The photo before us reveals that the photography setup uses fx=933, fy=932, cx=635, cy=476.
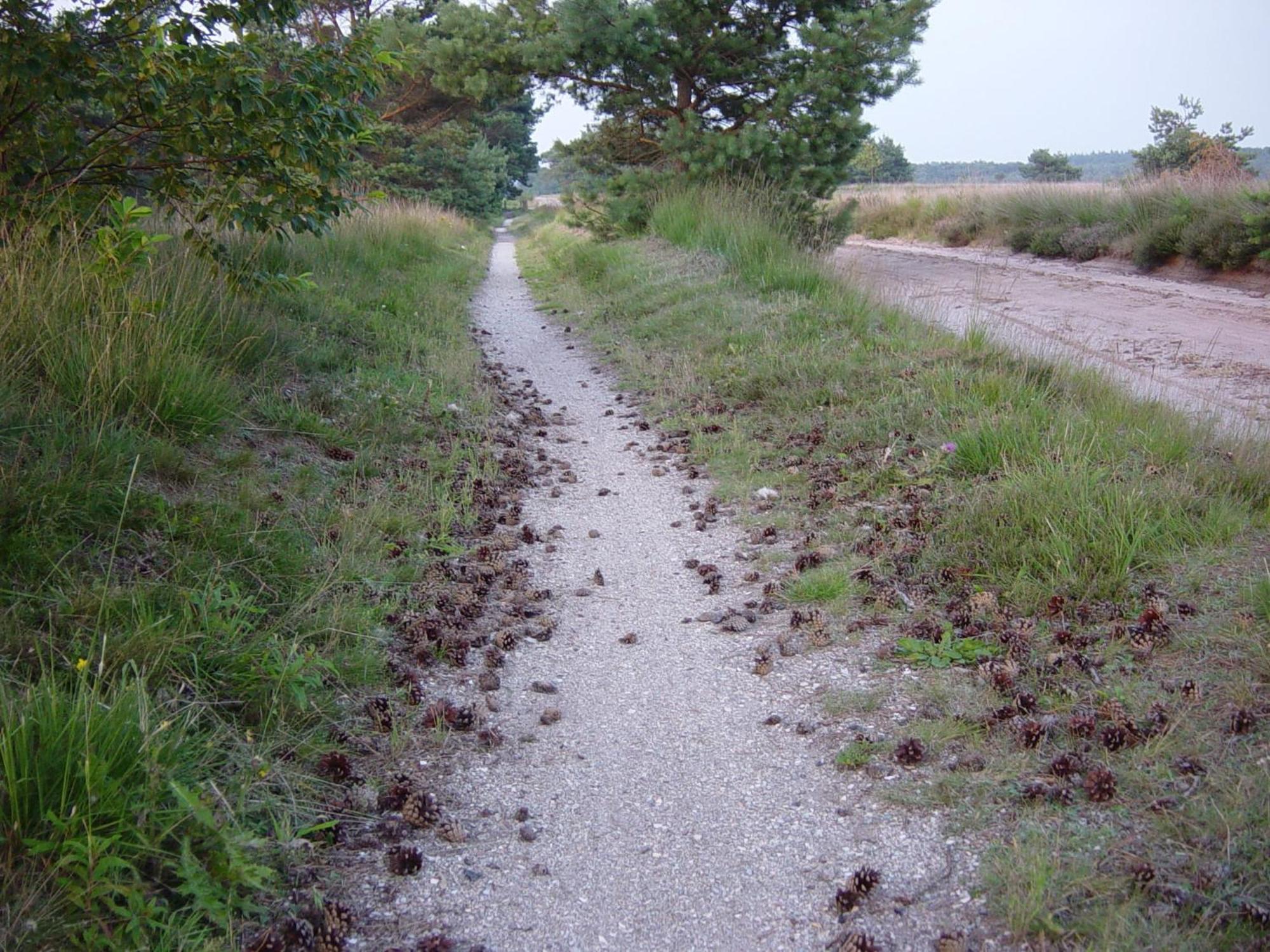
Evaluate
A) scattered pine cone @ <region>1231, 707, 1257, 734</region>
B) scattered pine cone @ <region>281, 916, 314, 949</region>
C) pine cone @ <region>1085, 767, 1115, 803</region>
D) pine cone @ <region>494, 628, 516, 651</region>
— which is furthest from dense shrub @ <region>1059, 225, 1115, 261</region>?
scattered pine cone @ <region>281, 916, 314, 949</region>

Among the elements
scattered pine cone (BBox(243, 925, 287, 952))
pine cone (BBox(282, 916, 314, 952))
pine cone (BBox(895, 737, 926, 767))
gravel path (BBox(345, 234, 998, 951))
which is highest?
pine cone (BBox(895, 737, 926, 767))

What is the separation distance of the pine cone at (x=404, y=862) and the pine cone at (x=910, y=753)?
5.40ft

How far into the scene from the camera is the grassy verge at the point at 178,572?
238 cm

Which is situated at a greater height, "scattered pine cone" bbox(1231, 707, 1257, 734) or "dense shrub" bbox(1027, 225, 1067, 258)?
"dense shrub" bbox(1027, 225, 1067, 258)

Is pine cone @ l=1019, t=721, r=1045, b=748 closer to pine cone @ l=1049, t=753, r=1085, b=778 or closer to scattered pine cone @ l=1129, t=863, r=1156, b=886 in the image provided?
pine cone @ l=1049, t=753, r=1085, b=778

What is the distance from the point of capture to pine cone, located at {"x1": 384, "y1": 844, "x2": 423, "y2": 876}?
2754mm

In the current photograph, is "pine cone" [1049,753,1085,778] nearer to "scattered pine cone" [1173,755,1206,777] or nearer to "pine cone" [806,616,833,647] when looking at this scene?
"scattered pine cone" [1173,755,1206,777]

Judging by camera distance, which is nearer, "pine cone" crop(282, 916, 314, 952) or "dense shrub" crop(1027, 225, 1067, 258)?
"pine cone" crop(282, 916, 314, 952)

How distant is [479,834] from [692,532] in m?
2.93

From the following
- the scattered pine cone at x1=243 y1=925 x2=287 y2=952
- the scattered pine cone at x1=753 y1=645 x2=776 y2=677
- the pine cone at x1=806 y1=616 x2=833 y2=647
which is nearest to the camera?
the scattered pine cone at x1=243 y1=925 x2=287 y2=952

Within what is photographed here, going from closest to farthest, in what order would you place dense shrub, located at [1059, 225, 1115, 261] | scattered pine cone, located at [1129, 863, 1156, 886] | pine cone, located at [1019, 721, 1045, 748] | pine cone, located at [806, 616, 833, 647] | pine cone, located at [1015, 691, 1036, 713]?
scattered pine cone, located at [1129, 863, 1156, 886]
pine cone, located at [1019, 721, 1045, 748]
pine cone, located at [1015, 691, 1036, 713]
pine cone, located at [806, 616, 833, 647]
dense shrub, located at [1059, 225, 1115, 261]

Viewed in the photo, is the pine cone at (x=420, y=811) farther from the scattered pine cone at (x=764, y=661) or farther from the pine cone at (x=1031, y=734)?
the pine cone at (x=1031, y=734)

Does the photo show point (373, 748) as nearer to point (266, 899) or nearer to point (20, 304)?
point (266, 899)

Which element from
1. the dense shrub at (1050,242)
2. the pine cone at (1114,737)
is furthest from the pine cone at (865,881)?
the dense shrub at (1050,242)
